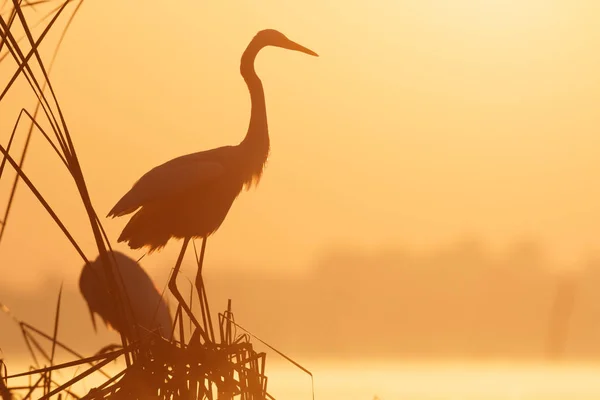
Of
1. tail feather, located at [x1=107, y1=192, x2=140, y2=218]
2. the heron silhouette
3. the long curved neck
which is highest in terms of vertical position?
the long curved neck

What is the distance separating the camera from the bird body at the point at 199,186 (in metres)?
7.59

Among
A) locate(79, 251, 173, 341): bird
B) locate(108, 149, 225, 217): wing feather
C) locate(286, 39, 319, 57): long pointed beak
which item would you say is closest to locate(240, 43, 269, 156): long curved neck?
locate(108, 149, 225, 217): wing feather

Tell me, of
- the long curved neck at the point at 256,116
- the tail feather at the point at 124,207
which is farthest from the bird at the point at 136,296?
the tail feather at the point at 124,207

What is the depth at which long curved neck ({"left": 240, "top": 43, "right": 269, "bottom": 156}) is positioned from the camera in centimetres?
816

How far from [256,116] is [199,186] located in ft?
2.12

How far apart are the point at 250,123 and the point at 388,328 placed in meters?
109

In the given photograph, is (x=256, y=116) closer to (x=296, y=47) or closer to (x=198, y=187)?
(x=198, y=187)

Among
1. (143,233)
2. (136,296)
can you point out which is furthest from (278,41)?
(136,296)

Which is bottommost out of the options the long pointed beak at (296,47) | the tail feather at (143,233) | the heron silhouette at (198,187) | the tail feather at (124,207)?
the tail feather at (124,207)

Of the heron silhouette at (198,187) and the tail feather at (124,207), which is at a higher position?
the heron silhouette at (198,187)

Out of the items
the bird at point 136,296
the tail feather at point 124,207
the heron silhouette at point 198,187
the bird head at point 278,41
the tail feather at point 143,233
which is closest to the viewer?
the tail feather at point 124,207

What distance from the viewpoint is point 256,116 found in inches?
323

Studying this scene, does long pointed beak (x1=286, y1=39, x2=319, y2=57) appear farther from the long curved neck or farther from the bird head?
the long curved neck

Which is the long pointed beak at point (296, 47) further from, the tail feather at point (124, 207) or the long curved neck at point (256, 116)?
the tail feather at point (124, 207)
